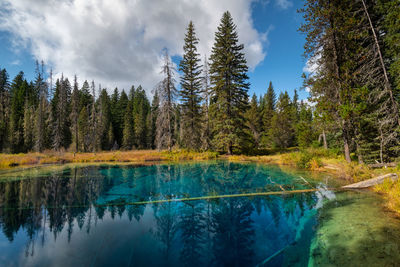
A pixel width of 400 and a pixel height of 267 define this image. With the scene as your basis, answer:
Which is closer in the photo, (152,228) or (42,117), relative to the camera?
(152,228)

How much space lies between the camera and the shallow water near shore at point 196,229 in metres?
3.36

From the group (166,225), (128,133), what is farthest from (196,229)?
(128,133)

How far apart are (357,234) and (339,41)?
38.9 feet

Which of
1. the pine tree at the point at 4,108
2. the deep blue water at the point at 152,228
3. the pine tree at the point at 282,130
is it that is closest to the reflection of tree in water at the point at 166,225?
the deep blue water at the point at 152,228

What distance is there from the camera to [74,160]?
19.6 meters

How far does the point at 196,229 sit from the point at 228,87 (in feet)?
62.8

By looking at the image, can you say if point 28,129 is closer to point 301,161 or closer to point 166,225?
point 166,225

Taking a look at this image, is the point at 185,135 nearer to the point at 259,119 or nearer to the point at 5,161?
the point at 5,161

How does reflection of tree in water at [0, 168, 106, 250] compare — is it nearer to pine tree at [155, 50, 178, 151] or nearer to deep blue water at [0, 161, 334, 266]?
deep blue water at [0, 161, 334, 266]

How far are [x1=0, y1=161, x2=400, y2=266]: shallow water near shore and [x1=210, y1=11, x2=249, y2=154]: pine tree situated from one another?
13605 millimetres

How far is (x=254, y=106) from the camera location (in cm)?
4197

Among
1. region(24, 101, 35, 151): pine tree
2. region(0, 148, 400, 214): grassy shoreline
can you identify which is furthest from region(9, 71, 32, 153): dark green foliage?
region(0, 148, 400, 214): grassy shoreline

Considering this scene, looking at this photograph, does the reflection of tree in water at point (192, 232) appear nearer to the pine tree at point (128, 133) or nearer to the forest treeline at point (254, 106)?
the forest treeline at point (254, 106)

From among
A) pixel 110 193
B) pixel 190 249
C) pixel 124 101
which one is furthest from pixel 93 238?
pixel 124 101
